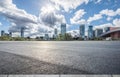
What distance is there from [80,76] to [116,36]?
93.4 metres

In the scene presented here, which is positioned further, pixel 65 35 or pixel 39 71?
pixel 65 35

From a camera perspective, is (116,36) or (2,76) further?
(116,36)

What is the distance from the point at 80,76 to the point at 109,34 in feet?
322

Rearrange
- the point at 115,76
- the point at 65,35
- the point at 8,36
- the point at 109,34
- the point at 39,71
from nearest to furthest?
the point at 115,76, the point at 39,71, the point at 65,35, the point at 8,36, the point at 109,34

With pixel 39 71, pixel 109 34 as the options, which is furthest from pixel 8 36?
pixel 39 71

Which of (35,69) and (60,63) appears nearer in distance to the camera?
(35,69)

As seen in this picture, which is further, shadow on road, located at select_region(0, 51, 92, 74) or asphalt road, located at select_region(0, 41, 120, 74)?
asphalt road, located at select_region(0, 41, 120, 74)

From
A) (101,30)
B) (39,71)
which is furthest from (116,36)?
(39,71)

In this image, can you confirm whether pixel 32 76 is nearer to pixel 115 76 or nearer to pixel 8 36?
pixel 115 76

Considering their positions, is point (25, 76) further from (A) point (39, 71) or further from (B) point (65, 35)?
(B) point (65, 35)

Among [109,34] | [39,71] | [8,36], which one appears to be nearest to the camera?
[39,71]

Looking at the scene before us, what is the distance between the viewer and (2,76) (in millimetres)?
4281

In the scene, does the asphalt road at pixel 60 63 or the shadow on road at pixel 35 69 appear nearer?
the shadow on road at pixel 35 69

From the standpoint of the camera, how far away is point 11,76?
425 centimetres
